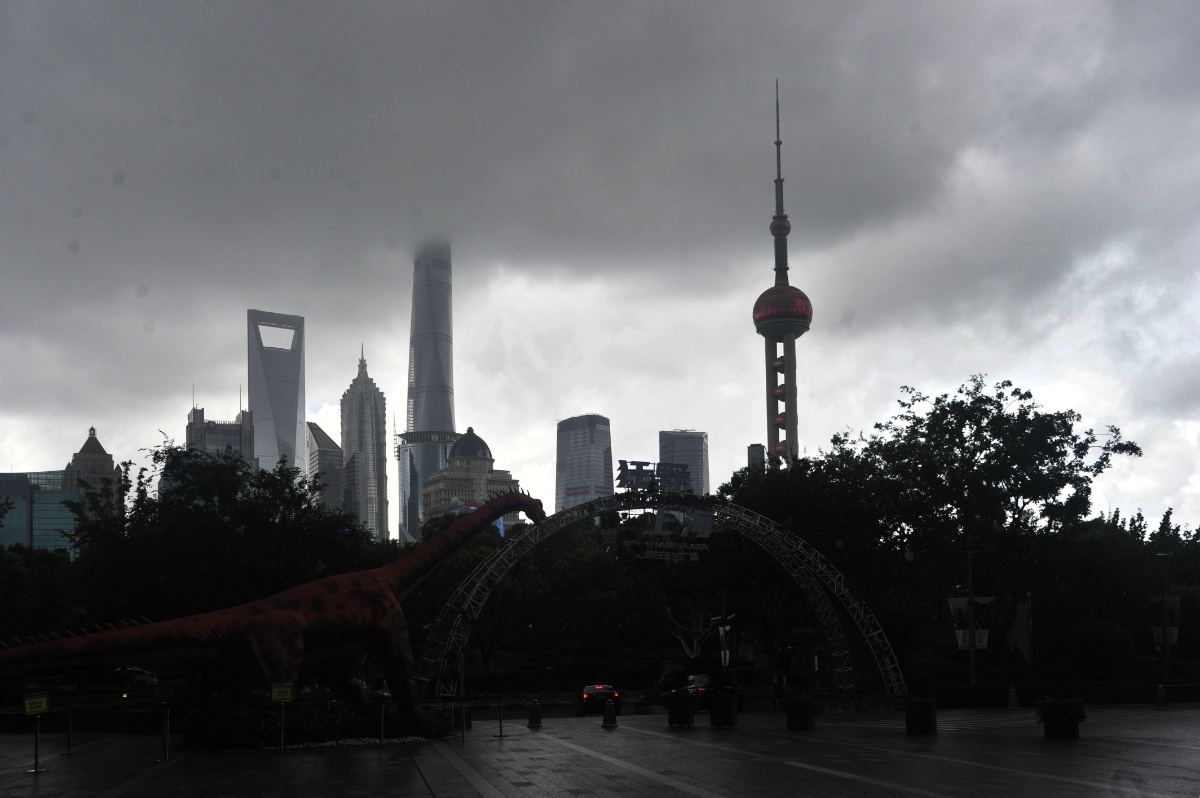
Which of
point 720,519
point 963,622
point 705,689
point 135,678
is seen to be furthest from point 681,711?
point 135,678

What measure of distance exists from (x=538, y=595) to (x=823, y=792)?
4978cm

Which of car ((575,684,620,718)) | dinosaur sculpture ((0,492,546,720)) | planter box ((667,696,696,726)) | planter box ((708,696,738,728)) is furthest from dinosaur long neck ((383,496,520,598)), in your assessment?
car ((575,684,620,718))

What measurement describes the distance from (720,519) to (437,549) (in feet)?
48.5

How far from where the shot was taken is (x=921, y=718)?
27.6 meters

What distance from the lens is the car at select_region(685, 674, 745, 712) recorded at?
4144cm

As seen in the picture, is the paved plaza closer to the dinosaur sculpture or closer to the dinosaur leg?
the dinosaur leg

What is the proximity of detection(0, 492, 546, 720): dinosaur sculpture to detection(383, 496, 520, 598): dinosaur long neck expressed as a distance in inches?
21.9

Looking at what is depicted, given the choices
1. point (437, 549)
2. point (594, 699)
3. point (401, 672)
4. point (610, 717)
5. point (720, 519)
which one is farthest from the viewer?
point (594, 699)

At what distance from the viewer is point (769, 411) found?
5886 inches

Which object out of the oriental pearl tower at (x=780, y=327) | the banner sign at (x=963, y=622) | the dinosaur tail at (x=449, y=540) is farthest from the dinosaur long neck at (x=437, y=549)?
the oriental pearl tower at (x=780, y=327)

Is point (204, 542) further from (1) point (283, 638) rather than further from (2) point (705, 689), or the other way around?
(2) point (705, 689)

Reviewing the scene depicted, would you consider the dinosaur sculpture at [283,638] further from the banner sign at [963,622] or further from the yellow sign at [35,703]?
the banner sign at [963,622]

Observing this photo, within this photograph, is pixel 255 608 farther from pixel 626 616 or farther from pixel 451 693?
pixel 626 616

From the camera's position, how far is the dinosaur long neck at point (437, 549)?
94.8 feet
